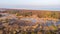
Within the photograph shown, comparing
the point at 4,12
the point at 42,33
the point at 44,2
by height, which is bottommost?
the point at 42,33

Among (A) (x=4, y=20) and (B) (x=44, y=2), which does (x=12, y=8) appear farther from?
(B) (x=44, y=2)

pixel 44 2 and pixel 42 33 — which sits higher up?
pixel 44 2

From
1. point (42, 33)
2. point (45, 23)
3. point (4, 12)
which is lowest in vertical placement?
point (42, 33)

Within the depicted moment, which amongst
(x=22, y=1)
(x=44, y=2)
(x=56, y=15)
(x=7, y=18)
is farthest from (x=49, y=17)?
(x=7, y=18)

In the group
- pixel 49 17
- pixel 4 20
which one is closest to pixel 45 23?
pixel 49 17

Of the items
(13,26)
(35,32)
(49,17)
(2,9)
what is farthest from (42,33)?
(2,9)

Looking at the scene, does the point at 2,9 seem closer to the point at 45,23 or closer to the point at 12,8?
the point at 12,8

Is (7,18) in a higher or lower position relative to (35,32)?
higher

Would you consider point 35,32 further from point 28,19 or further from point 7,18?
point 7,18
